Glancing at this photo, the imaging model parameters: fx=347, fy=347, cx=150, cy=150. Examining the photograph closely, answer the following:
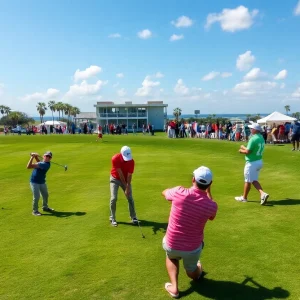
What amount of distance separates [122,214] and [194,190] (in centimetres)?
447

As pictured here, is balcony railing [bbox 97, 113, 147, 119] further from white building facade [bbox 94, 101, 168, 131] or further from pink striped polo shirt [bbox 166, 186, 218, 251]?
pink striped polo shirt [bbox 166, 186, 218, 251]

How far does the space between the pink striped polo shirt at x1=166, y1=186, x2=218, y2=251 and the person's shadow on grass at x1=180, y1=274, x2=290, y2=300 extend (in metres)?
0.71

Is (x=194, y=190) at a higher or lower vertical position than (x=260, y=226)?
higher

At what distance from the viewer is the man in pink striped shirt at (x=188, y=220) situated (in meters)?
4.97

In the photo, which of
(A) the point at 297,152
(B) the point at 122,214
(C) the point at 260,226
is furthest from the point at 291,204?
(A) the point at 297,152

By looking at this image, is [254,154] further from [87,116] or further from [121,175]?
[87,116]

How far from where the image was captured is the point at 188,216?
5008 millimetres

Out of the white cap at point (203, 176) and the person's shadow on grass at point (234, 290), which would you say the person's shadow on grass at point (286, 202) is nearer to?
the person's shadow on grass at point (234, 290)

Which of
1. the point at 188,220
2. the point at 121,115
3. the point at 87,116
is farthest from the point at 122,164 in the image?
the point at 87,116

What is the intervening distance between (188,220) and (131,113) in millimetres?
70248

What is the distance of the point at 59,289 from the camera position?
17.4ft

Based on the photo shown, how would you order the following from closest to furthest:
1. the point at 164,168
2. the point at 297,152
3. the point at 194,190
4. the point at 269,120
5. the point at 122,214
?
the point at 194,190, the point at 122,214, the point at 164,168, the point at 297,152, the point at 269,120

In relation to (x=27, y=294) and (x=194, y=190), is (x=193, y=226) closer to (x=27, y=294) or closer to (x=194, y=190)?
(x=194, y=190)

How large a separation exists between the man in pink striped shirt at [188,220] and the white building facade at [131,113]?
6859 centimetres
